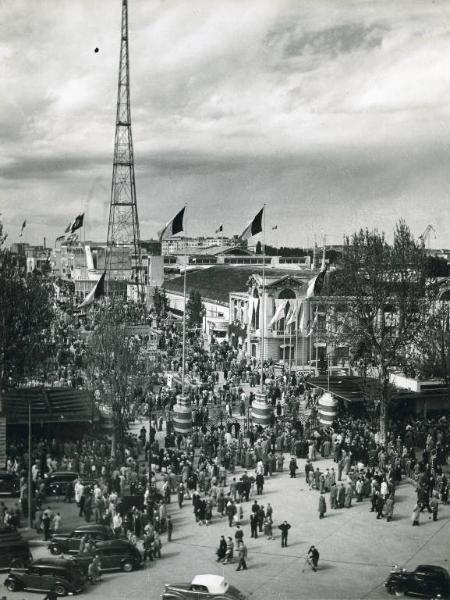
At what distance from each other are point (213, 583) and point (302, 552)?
5.57 m

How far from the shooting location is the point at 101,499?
27.7 metres

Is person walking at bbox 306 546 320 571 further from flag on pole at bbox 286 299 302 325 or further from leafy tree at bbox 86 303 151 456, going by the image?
flag on pole at bbox 286 299 302 325

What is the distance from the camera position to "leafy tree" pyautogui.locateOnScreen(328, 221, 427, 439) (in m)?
40.7

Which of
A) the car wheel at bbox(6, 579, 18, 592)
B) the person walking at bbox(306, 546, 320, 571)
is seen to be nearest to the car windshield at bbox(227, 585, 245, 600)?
the person walking at bbox(306, 546, 320, 571)

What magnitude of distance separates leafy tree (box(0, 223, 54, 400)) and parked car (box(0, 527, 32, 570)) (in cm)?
1896

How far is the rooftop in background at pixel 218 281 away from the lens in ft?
284

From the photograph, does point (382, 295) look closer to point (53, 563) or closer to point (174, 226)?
point (174, 226)

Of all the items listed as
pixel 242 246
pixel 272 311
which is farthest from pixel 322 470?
pixel 242 246

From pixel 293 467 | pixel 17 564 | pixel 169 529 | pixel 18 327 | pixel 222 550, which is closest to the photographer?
pixel 17 564

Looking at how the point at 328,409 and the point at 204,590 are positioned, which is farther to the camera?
the point at 328,409

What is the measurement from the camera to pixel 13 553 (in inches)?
921

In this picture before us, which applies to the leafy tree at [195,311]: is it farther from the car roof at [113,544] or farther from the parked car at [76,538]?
the car roof at [113,544]

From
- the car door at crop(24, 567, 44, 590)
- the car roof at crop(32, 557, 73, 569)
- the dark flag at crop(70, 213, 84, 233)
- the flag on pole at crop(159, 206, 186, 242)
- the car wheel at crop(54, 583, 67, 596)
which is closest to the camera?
the car wheel at crop(54, 583, 67, 596)

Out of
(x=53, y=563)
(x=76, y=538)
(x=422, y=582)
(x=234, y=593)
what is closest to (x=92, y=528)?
(x=76, y=538)
